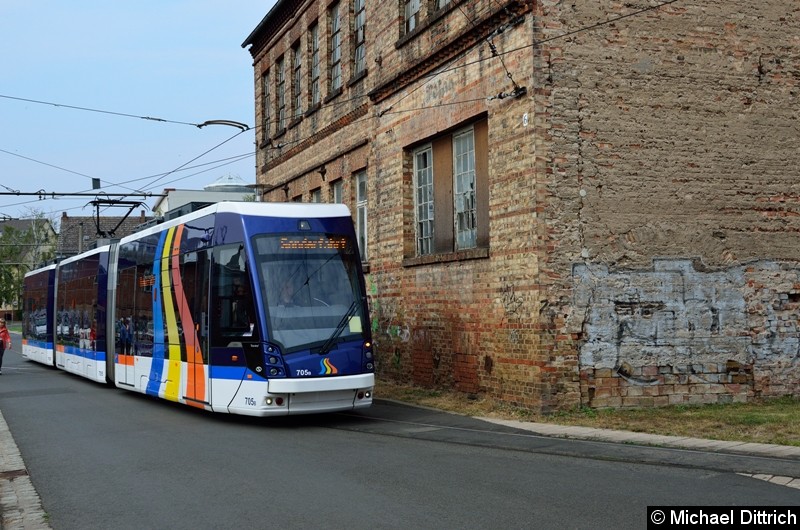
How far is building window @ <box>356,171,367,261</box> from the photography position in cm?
2146

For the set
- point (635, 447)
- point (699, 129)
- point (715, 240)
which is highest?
point (699, 129)

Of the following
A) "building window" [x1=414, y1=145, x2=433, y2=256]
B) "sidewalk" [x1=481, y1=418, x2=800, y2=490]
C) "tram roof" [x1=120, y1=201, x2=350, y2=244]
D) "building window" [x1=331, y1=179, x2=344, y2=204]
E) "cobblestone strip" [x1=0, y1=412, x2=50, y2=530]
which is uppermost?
"building window" [x1=331, y1=179, x2=344, y2=204]

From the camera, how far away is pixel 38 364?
31406 millimetres

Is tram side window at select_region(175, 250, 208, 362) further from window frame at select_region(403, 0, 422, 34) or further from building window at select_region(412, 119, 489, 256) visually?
window frame at select_region(403, 0, 422, 34)

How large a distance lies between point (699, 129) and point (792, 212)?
84.2 inches

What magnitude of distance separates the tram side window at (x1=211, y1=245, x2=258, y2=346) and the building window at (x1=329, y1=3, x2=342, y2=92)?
1117cm

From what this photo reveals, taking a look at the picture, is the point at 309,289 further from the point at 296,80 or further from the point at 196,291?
the point at 296,80

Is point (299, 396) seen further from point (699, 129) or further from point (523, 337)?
point (699, 129)

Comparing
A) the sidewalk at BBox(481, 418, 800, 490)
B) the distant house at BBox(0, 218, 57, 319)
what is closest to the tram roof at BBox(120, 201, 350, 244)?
the sidewalk at BBox(481, 418, 800, 490)

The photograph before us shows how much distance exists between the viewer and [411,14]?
1855cm

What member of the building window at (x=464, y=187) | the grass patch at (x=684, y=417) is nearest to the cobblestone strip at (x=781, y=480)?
the grass patch at (x=684, y=417)

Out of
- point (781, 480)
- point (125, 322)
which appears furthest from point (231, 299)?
point (781, 480)

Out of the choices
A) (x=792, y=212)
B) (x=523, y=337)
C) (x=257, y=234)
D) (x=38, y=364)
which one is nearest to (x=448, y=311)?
(x=523, y=337)

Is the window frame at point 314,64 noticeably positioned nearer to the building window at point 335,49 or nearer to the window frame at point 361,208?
the building window at point 335,49
